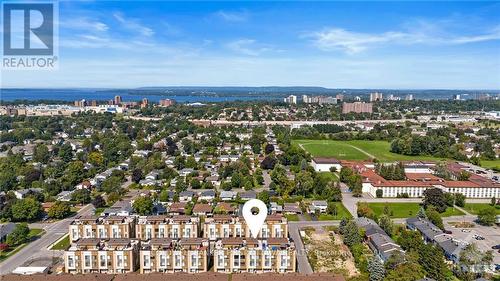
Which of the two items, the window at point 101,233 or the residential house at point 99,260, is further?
the window at point 101,233

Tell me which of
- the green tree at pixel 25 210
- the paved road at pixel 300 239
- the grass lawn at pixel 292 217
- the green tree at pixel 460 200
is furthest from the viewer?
the green tree at pixel 460 200

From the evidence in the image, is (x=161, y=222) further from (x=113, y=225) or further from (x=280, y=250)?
(x=280, y=250)

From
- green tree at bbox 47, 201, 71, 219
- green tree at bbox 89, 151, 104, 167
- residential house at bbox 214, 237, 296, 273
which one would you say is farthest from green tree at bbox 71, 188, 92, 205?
residential house at bbox 214, 237, 296, 273

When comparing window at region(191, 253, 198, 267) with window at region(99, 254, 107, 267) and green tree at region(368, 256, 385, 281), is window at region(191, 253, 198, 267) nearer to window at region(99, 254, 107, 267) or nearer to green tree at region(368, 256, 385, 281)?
window at region(99, 254, 107, 267)

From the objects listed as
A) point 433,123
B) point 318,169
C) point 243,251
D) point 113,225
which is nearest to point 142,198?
point 113,225

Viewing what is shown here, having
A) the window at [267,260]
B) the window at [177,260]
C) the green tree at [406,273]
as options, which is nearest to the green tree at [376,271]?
the green tree at [406,273]

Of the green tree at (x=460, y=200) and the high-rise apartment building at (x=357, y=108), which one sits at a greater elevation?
the high-rise apartment building at (x=357, y=108)

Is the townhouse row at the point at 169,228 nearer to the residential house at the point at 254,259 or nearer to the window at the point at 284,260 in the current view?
the residential house at the point at 254,259
